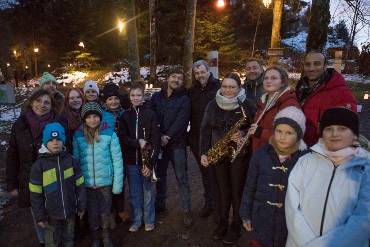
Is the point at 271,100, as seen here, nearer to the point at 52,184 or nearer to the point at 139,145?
the point at 139,145

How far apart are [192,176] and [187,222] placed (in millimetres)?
2262

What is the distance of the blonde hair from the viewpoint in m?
4.19

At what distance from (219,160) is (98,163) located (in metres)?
1.55

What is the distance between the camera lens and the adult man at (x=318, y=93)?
11.5 ft

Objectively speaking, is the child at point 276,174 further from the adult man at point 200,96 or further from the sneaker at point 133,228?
the sneaker at point 133,228

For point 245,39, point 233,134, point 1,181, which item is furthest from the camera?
point 245,39

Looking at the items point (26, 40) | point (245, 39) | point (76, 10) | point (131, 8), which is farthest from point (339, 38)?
point (26, 40)

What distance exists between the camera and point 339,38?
40.5m

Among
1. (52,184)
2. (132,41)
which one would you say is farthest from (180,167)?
(132,41)

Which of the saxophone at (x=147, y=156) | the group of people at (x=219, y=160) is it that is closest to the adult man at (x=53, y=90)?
the group of people at (x=219, y=160)

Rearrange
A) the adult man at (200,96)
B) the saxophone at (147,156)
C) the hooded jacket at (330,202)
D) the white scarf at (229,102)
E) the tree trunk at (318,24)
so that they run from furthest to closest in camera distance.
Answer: the tree trunk at (318,24), the adult man at (200,96), the saxophone at (147,156), the white scarf at (229,102), the hooded jacket at (330,202)

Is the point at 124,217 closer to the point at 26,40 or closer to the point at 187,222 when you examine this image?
the point at 187,222

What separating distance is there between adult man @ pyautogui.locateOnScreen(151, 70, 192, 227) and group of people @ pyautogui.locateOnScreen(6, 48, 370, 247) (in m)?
0.02

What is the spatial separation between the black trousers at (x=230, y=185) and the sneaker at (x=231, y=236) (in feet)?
0.23
